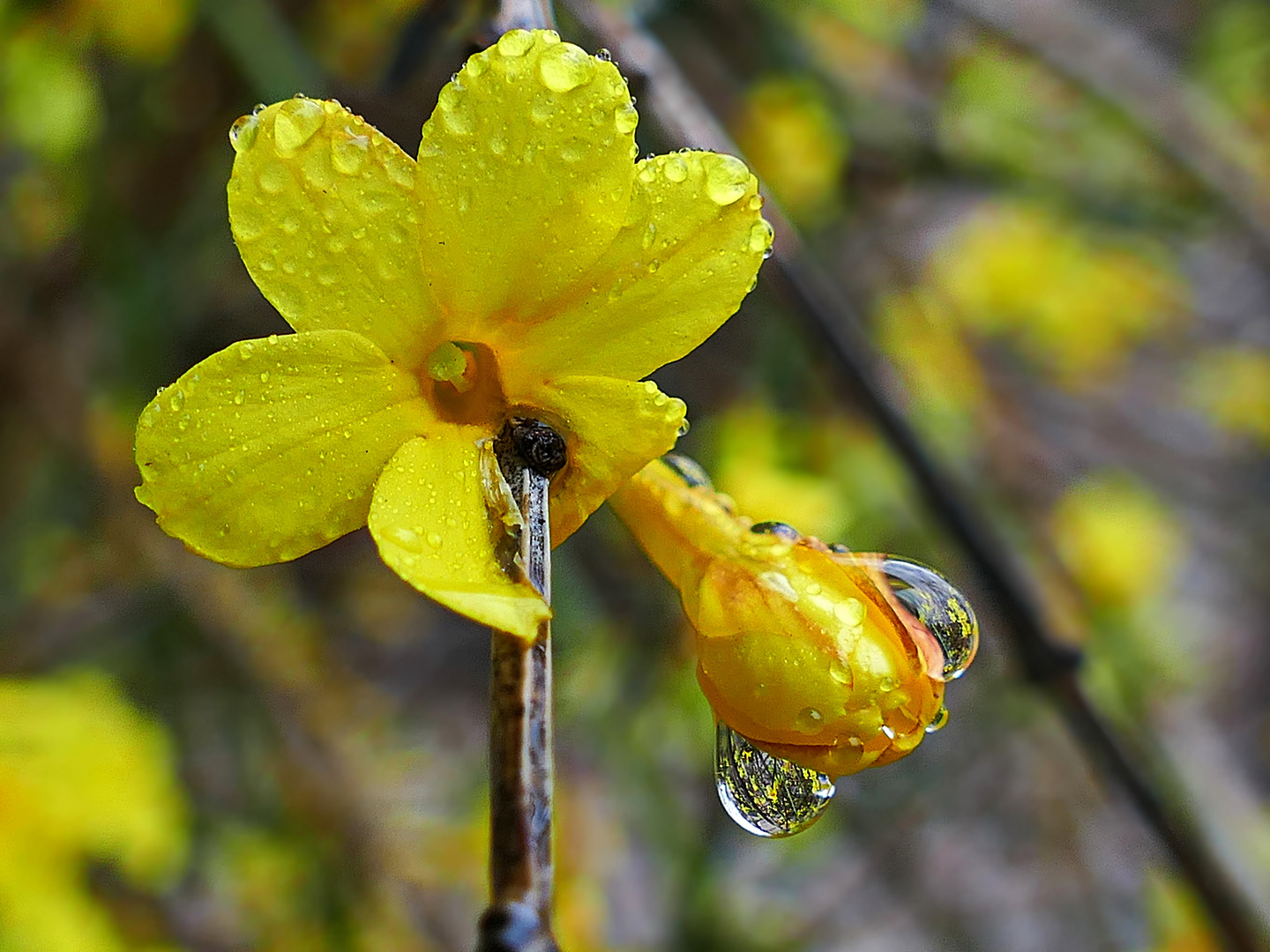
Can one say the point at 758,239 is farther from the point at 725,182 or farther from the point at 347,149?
the point at 347,149

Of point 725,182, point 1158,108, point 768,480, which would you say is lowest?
point 768,480

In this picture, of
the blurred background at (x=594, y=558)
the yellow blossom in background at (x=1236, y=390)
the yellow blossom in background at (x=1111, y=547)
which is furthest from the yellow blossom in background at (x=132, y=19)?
the yellow blossom in background at (x=1236, y=390)

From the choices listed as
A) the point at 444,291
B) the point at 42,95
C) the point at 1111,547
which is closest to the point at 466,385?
the point at 444,291

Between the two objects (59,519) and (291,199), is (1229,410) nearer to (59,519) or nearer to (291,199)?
(59,519)

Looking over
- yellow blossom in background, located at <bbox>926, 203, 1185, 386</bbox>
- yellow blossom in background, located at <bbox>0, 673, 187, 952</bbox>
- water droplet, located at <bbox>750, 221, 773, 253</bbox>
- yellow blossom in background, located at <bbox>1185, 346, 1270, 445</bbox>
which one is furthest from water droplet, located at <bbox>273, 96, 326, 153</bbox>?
yellow blossom in background, located at <bbox>1185, 346, 1270, 445</bbox>

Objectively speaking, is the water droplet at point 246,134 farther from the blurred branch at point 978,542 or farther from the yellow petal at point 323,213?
the blurred branch at point 978,542

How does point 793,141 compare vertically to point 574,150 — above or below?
below
